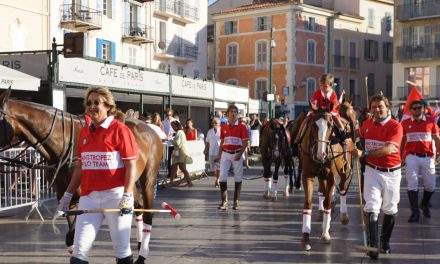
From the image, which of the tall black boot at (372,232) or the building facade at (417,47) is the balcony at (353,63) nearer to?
the building facade at (417,47)

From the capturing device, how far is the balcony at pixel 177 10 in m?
38.1

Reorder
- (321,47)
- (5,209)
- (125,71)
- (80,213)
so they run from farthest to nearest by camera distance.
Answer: (321,47)
(125,71)
(5,209)
(80,213)


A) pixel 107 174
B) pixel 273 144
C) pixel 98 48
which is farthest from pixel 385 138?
pixel 98 48

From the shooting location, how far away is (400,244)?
8.18 metres

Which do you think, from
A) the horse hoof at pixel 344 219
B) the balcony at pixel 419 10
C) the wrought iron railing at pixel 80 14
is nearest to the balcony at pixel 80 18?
the wrought iron railing at pixel 80 14

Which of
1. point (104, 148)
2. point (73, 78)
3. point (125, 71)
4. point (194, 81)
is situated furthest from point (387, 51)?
point (104, 148)

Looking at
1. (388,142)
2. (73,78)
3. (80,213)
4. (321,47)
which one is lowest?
(80,213)

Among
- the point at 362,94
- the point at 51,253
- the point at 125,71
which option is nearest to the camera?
the point at 51,253

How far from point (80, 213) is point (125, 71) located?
15097 mm

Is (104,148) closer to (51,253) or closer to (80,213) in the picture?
(80,213)

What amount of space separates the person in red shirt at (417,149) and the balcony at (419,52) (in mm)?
34613

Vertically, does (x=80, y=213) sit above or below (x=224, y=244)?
above

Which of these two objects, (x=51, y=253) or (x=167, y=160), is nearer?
(x=51, y=253)

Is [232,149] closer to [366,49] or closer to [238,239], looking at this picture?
[238,239]
